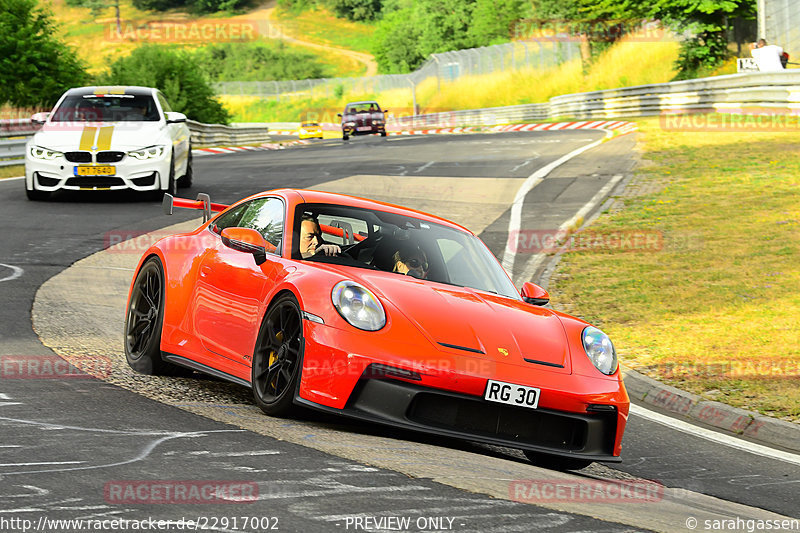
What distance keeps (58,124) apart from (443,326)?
Result: 506 inches

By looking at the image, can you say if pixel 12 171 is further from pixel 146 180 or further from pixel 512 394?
pixel 512 394

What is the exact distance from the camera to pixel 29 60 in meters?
32.8

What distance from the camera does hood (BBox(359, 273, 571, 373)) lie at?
5.81m

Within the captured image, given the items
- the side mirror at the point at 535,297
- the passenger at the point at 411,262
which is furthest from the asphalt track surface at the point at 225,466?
the passenger at the point at 411,262

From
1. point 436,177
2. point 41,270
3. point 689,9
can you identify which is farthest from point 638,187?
point 689,9

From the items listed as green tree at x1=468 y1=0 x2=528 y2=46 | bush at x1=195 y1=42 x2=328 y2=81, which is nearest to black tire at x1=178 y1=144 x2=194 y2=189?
green tree at x1=468 y1=0 x2=528 y2=46

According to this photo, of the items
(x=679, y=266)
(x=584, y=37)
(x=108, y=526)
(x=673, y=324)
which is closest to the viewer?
(x=108, y=526)

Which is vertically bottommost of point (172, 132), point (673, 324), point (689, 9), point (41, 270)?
point (673, 324)

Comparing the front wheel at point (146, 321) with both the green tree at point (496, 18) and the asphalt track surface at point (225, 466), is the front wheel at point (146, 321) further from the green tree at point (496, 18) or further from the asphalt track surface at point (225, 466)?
the green tree at point (496, 18)

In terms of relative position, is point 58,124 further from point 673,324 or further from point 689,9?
point 689,9

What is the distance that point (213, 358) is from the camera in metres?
6.75

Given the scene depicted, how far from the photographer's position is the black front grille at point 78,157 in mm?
16547

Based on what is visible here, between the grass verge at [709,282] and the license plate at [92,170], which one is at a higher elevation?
the license plate at [92,170]

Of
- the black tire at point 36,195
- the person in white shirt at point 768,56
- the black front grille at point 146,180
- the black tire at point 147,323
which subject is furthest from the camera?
the person in white shirt at point 768,56
